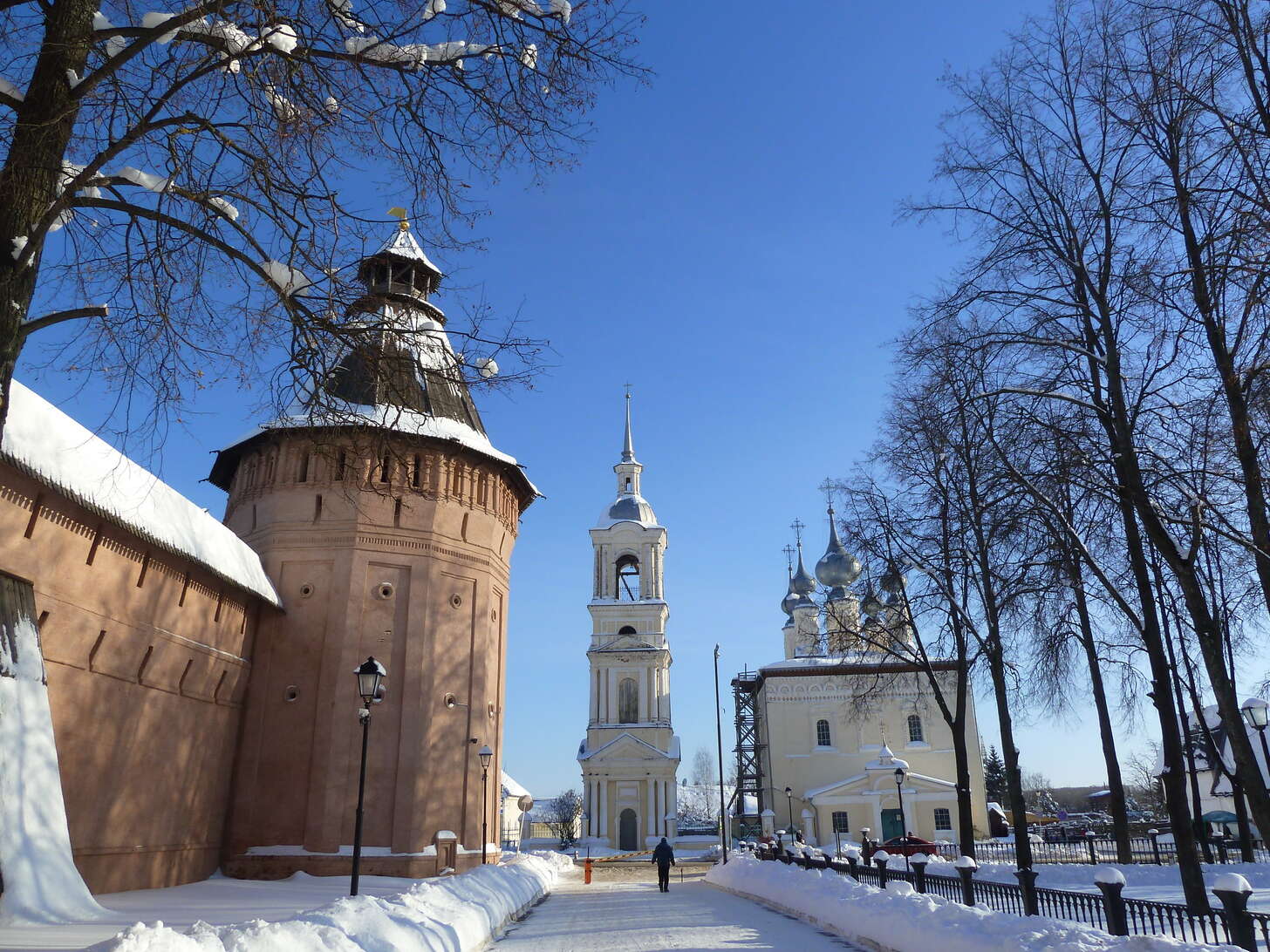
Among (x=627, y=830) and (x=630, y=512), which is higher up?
(x=630, y=512)

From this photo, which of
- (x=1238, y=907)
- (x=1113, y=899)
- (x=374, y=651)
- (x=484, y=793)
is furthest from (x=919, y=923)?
(x=484, y=793)

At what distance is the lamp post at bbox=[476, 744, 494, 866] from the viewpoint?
23.0 m

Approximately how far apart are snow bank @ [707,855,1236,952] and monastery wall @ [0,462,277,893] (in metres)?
11.7

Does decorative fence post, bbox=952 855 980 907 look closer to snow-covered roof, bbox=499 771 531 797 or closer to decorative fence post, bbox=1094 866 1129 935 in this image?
decorative fence post, bbox=1094 866 1129 935

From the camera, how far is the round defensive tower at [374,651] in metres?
20.6

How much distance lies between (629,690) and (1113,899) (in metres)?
46.9

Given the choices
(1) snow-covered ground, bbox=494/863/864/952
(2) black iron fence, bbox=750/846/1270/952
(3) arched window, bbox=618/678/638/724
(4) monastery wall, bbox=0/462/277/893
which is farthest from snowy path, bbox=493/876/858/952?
(3) arched window, bbox=618/678/638/724

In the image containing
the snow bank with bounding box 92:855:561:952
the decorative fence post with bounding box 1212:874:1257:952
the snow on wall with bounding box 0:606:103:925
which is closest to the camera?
the snow bank with bounding box 92:855:561:952

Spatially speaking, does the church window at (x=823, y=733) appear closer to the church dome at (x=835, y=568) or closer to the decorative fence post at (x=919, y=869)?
the church dome at (x=835, y=568)

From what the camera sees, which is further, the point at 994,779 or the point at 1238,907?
the point at 994,779

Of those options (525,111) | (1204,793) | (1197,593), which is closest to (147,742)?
(525,111)

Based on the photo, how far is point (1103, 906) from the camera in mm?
10867

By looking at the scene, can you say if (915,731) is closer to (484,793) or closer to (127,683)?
(484,793)

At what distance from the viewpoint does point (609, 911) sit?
17672 mm
